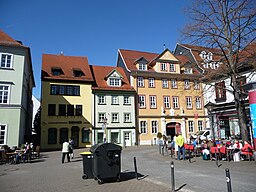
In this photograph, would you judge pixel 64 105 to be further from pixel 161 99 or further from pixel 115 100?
pixel 161 99

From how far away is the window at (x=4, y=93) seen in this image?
23.2m

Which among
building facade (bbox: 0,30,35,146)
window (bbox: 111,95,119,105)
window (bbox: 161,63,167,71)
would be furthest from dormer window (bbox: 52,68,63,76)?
window (bbox: 161,63,167,71)

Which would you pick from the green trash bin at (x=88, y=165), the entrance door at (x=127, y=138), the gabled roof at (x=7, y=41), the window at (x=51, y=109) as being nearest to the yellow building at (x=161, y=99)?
the entrance door at (x=127, y=138)

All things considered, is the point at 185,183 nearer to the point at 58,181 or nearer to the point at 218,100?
the point at 58,181

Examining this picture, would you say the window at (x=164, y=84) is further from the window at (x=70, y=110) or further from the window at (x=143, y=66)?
the window at (x=70, y=110)

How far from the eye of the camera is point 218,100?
82.5 ft

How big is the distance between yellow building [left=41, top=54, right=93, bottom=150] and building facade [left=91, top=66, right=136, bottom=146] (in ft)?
3.84

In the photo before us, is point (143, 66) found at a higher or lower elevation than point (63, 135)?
higher

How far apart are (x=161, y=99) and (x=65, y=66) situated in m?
15.6

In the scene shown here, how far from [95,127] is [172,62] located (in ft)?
55.2

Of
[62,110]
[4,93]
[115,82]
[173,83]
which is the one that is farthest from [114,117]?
[4,93]

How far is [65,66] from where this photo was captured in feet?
112

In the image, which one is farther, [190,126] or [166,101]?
[190,126]

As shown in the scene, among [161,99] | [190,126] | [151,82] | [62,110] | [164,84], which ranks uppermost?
[151,82]
